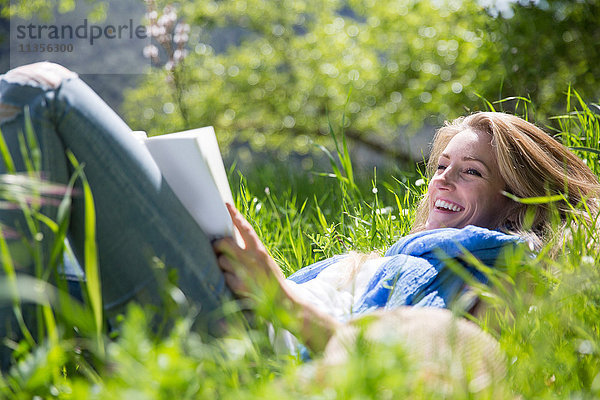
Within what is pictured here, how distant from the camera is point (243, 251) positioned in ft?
5.18

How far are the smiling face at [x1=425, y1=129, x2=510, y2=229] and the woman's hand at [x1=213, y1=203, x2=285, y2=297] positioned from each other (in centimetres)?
83

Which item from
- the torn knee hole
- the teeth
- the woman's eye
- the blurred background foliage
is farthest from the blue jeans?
the blurred background foliage

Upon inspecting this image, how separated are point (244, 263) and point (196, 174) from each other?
25cm

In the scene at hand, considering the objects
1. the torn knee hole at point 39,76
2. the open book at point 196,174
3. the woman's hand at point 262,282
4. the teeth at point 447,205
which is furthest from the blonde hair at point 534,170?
the torn knee hole at point 39,76

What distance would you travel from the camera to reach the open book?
1.53 meters

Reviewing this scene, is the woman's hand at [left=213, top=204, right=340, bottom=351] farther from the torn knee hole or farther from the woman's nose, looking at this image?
the woman's nose

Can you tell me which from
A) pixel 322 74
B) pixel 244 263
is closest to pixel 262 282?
pixel 244 263

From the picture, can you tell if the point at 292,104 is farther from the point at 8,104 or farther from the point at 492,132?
the point at 8,104

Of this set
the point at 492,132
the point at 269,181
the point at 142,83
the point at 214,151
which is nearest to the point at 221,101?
the point at 142,83

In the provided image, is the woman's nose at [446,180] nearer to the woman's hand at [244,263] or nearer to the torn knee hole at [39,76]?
the woman's hand at [244,263]

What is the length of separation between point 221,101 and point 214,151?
5.36 meters

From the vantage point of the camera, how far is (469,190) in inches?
87.2

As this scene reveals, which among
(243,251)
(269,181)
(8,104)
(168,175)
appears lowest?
(269,181)

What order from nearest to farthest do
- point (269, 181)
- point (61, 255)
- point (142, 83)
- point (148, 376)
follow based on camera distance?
point (148, 376) < point (61, 255) < point (269, 181) < point (142, 83)
